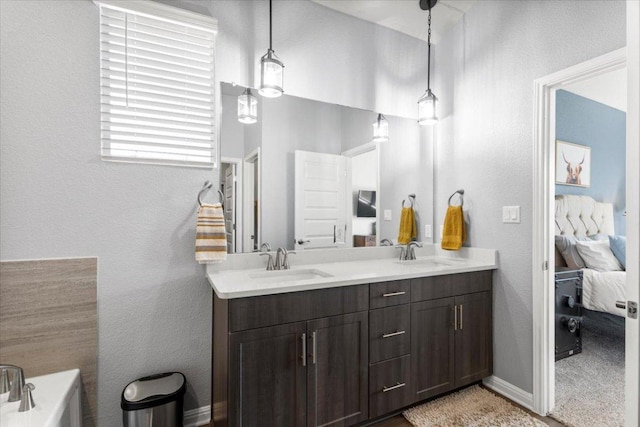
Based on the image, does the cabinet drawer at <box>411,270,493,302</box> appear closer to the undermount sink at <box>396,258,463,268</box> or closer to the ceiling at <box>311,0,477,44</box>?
the undermount sink at <box>396,258,463,268</box>

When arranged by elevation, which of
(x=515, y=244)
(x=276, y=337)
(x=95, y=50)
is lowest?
A: (x=276, y=337)

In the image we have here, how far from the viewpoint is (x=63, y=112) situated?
166 centimetres

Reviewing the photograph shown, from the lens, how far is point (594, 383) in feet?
7.66

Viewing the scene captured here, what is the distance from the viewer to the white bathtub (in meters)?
1.21

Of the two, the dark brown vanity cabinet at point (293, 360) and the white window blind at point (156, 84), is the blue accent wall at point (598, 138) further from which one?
the white window blind at point (156, 84)

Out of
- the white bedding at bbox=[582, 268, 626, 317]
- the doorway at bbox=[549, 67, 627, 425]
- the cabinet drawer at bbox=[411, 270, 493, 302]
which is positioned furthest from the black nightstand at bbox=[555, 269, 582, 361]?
the cabinet drawer at bbox=[411, 270, 493, 302]

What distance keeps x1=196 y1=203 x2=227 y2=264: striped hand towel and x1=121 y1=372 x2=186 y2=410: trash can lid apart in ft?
2.19

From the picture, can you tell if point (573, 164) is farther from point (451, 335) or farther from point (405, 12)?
point (451, 335)

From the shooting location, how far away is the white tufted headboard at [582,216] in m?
3.54

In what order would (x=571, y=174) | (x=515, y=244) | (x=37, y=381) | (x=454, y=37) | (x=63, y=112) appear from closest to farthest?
(x=37, y=381)
(x=63, y=112)
(x=515, y=244)
(x=454, y=37)
(x=571, y=174)

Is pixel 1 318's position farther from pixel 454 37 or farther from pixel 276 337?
pixel 454 37

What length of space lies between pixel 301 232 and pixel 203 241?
27.6 inches

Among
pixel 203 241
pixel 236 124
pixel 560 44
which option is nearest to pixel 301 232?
pixel 203 241

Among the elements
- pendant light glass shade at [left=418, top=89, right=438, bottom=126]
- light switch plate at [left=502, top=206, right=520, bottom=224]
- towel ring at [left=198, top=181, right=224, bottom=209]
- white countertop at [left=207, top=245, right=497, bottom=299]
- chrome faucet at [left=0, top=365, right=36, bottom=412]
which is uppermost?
pendant light glass shade at [left=418, top=89, right=438, bottom=126]
